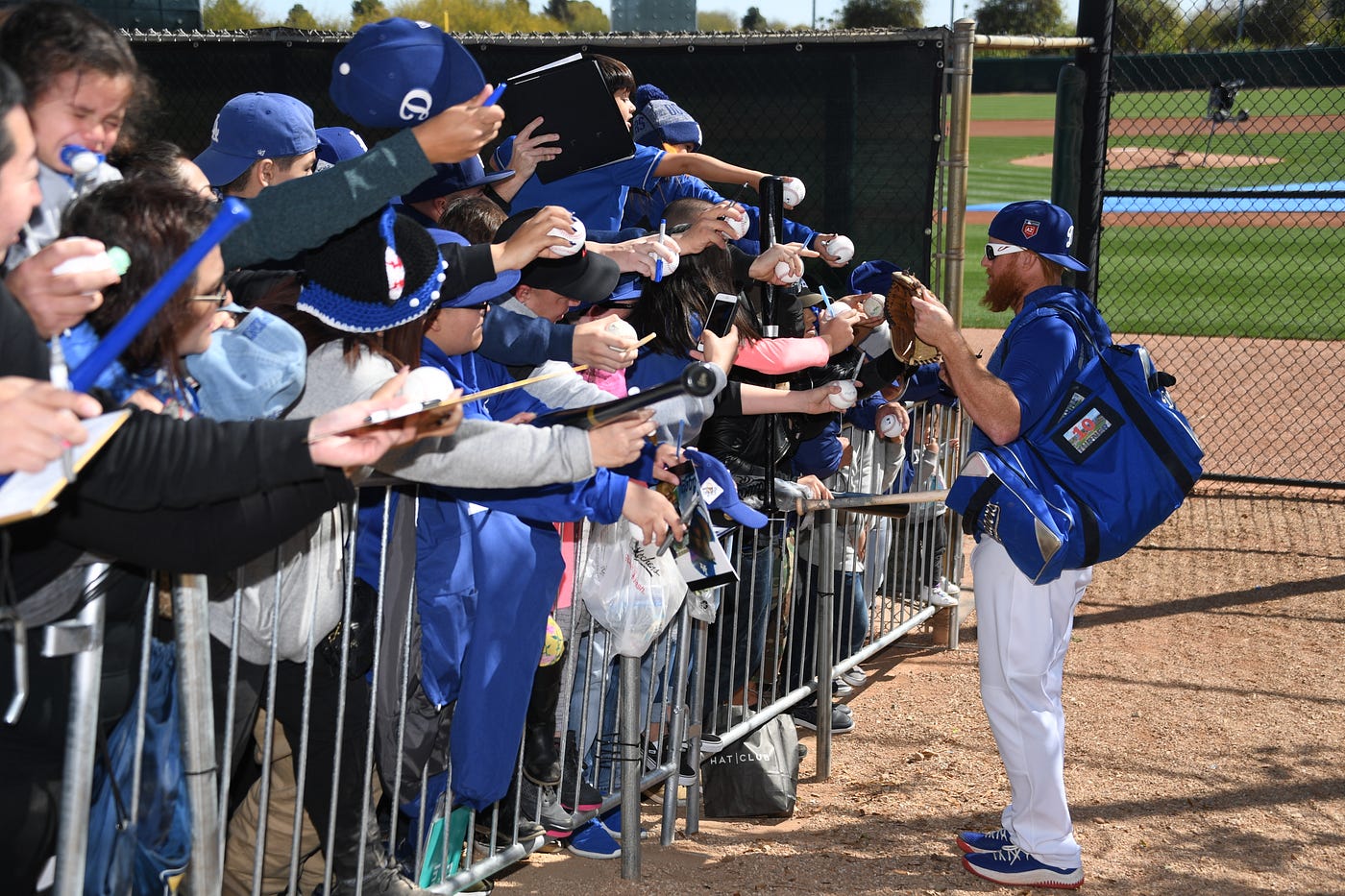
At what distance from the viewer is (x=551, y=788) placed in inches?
147

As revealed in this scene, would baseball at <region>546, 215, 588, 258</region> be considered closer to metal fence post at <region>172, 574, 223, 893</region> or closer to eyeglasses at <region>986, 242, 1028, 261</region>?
metal fence post at <region>172, 574, 223, 893</region>

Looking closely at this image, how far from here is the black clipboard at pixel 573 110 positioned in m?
4.56

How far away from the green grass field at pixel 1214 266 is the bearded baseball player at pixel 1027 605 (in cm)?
823

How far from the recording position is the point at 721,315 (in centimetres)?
441

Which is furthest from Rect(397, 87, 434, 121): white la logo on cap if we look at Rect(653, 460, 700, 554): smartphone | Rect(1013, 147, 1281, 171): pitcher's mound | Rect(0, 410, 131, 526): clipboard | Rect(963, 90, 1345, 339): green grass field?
Rect(1013, 147, 1281, 171): pitcher's mound

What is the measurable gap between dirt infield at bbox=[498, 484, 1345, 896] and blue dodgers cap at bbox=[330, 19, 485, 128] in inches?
89.1

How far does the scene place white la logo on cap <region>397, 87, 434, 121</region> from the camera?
10.6 feet

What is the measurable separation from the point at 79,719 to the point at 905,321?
3105mm

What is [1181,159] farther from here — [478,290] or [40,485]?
[40,485]

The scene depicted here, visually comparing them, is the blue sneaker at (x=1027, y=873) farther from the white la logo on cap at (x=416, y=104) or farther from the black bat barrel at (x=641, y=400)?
the white la logo on cap at (x=416, y=104)

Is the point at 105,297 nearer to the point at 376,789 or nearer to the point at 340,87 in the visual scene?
the point at 340,87

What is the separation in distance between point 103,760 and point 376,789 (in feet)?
2.93

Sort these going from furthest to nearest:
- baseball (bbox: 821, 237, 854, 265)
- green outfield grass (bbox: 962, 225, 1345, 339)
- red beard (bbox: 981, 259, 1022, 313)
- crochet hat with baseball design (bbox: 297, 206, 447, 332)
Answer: green outfield grass (bbox: 962, 225, 1345, 339), baseball (bbox: 821, 237, 854, 265), red beard (bbox: 981, 259, 1022, 313), crochet hat with baseball design (bbox: 297, 206, 447, 332)

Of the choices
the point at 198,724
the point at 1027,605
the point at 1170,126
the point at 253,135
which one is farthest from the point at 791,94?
the point at 1170,126
